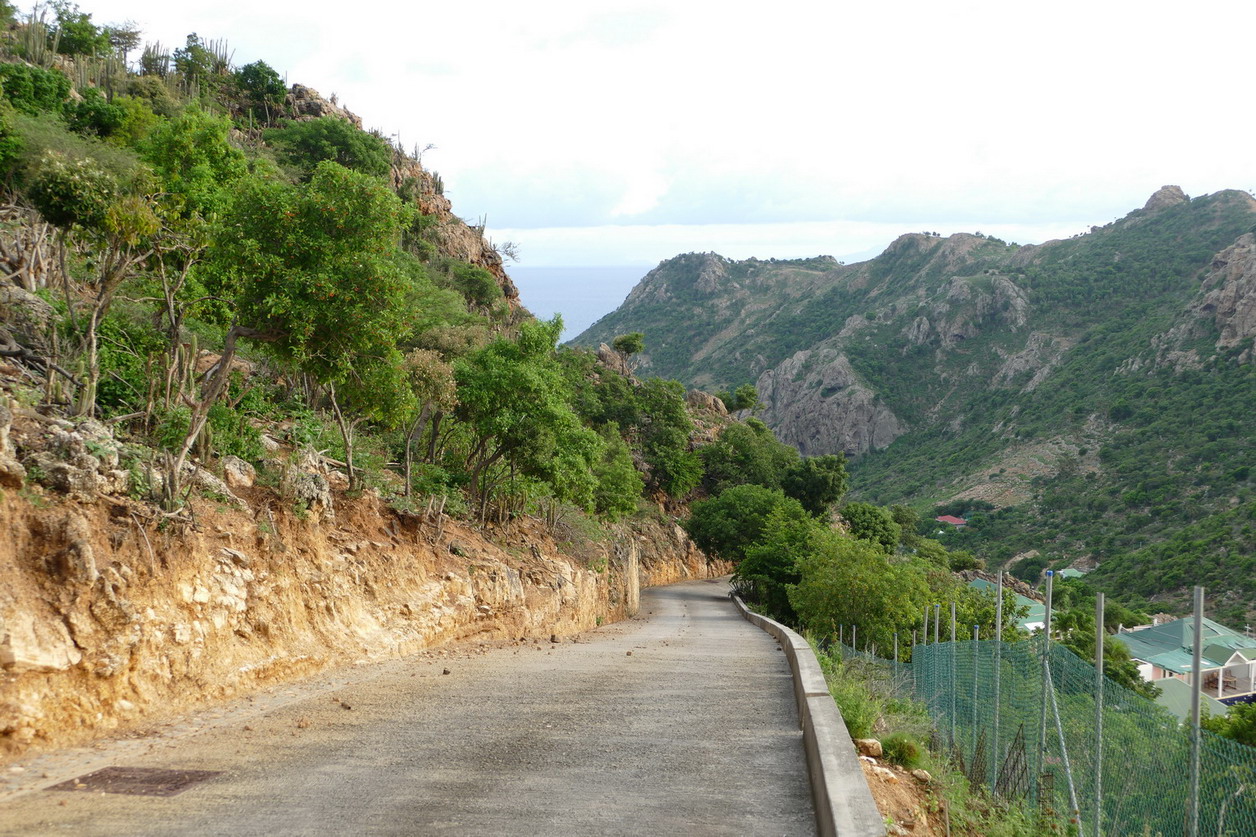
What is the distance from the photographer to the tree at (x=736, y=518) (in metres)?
52.3

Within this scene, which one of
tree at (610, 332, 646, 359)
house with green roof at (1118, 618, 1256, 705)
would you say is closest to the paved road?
house with green roof at (1118, 618, 1256, 705)

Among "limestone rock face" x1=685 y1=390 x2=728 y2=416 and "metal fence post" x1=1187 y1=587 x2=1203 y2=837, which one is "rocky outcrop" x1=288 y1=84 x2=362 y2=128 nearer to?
"limestone rock face" x1=685 y1=390 x2=728 y2=416

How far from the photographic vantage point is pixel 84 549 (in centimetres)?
749

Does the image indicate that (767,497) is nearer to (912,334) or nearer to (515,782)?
(515,782)

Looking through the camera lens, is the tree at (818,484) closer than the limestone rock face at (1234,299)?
Yes

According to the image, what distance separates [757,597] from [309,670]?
111 feet

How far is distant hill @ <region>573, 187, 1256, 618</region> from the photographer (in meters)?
59.6

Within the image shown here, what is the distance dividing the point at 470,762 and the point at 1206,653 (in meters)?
55.5

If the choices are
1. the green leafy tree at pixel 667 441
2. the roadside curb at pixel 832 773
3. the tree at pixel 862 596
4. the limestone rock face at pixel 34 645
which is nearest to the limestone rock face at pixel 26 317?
the limestone rock face at pixel 34 645

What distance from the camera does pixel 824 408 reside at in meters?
118

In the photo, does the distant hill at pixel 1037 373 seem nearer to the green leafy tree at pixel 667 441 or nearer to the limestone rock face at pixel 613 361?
the green leafy tree at pixel 667 441

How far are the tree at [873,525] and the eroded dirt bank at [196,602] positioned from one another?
42401 millimetres

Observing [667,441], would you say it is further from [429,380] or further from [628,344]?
[429,380]

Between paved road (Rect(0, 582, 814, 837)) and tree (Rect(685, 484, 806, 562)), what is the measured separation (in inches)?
1626
